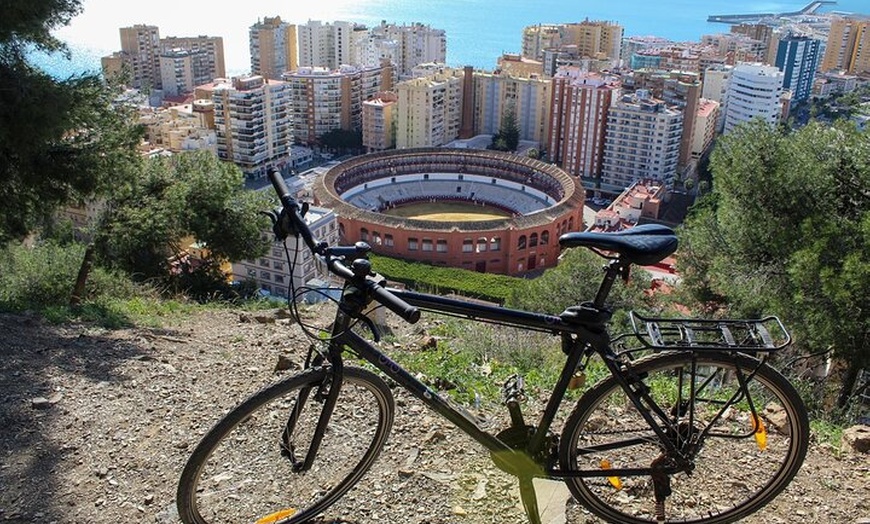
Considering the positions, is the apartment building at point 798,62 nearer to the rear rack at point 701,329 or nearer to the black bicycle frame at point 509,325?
the rear rack at point 701,329

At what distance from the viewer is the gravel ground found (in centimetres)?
262

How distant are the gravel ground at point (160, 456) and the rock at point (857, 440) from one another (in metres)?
0.06

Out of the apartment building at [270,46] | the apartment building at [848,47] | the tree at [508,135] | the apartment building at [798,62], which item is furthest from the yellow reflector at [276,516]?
the apartment building at [848,47]

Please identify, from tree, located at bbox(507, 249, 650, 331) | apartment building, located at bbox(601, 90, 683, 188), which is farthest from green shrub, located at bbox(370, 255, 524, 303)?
apartment building, located at bbox(601, 90, 683, 188)

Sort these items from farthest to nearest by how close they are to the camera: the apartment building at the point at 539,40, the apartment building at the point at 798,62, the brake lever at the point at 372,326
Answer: the apartment building at the point at 539,40 → the apartment building at the point at 798,62 → the brake lever at the point at 372,326

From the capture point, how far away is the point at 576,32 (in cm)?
5231

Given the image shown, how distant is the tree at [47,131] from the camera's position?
5.52 m

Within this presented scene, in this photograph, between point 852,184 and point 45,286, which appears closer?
point 852,184

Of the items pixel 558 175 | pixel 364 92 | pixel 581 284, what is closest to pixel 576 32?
pixel 364 92

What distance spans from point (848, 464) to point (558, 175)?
2769 cm

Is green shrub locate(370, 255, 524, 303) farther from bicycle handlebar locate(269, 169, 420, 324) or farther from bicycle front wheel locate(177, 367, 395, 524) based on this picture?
bicycle handlebar locate(269, 169, 420, 324)

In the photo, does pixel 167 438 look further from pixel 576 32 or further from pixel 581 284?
pixel 576 32

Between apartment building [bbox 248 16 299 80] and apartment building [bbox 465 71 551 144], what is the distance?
631 inches

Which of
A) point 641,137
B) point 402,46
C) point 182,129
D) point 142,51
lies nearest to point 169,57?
point 142,51
